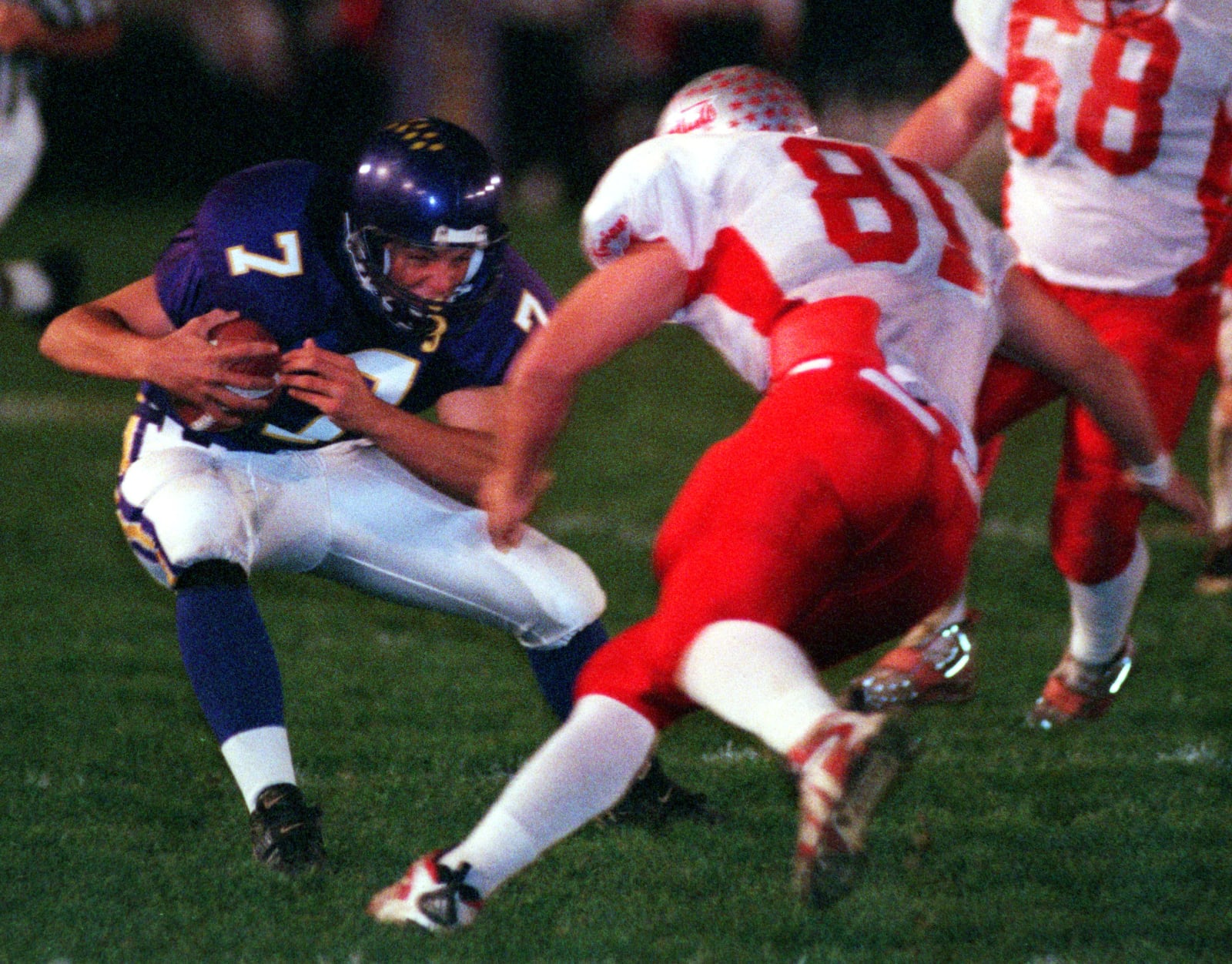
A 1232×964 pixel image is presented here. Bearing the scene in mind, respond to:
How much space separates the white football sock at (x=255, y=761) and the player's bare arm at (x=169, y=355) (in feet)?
1.63

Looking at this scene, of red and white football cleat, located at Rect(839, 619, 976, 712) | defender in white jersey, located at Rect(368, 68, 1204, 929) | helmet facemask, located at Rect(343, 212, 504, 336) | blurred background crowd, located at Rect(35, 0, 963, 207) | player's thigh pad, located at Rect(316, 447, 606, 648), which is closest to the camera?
defender in white jersey, located at Rect(368, 68, 1204, 929)

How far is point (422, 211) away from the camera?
2.76m

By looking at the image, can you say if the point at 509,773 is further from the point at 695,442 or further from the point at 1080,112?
the point at 695,442

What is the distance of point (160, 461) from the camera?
9.40 feet

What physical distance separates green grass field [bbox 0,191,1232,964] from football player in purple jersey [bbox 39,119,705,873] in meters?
0.20

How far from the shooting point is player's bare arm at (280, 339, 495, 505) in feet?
8.86

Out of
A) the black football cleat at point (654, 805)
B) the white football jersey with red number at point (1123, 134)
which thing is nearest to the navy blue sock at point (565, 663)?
the black football cleat at point (654, 805)

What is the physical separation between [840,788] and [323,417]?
1.28 metres

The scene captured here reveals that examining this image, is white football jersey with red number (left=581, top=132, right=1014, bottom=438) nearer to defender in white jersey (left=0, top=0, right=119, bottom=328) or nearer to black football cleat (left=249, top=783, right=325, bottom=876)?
black football cleat (left=249, top=783, right=325, bottom=876)

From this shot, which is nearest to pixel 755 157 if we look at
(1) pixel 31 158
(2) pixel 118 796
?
(2) pixel 118 796

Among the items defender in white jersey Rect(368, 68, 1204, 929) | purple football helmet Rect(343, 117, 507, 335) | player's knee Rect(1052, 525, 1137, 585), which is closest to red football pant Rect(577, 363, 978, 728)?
defender in white jersey Rect(368, 68, 1204, 929)

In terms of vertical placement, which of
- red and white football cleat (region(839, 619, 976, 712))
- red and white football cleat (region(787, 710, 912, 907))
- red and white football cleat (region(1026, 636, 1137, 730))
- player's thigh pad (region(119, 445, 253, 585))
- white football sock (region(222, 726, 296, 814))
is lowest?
red and white football cleat (region(1026, 636, 1137, 730))

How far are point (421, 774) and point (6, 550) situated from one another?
2.18 m

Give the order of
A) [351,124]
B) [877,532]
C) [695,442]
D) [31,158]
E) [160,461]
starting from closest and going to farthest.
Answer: [877,532], [160,461], [31,158], [695,442], [351,124]
